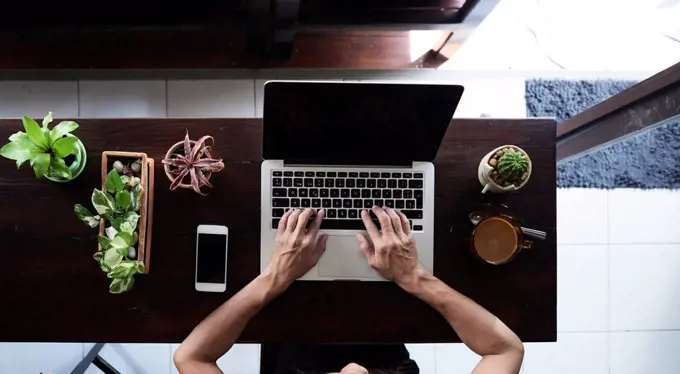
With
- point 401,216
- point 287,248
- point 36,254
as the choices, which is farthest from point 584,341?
point 36,254

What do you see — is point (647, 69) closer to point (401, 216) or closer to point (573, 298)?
point (573, 298)

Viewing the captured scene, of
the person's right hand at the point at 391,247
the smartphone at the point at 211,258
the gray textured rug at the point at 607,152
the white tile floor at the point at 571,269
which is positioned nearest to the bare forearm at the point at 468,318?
the person's right hand at the point at 391,247

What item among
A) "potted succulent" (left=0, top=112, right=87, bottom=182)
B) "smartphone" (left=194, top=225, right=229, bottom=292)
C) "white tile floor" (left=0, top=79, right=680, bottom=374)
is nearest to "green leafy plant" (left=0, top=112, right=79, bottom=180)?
"potted succulent" (left=0, top=112, right=87, bottom=182)

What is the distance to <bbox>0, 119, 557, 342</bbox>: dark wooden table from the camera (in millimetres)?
1043

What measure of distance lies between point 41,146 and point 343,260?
0.66 m

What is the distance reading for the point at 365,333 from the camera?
1049 millimetres

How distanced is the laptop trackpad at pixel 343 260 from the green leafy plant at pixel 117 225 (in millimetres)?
391

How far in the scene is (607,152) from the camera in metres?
1.70

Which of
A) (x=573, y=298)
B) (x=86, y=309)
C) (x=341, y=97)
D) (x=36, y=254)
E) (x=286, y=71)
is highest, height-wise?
(x=286, y=71)

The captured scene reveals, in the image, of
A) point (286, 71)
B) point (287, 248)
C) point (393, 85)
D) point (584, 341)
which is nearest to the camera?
point (393, 85)

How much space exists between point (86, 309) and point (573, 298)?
1605 mm

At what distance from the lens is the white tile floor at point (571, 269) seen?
1.61 meters

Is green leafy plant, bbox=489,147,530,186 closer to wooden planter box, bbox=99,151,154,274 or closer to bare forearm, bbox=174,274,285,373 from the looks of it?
bare forearm, bbox=174,274,285,373

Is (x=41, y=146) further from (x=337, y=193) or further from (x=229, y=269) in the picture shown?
(x=337, y=193)
